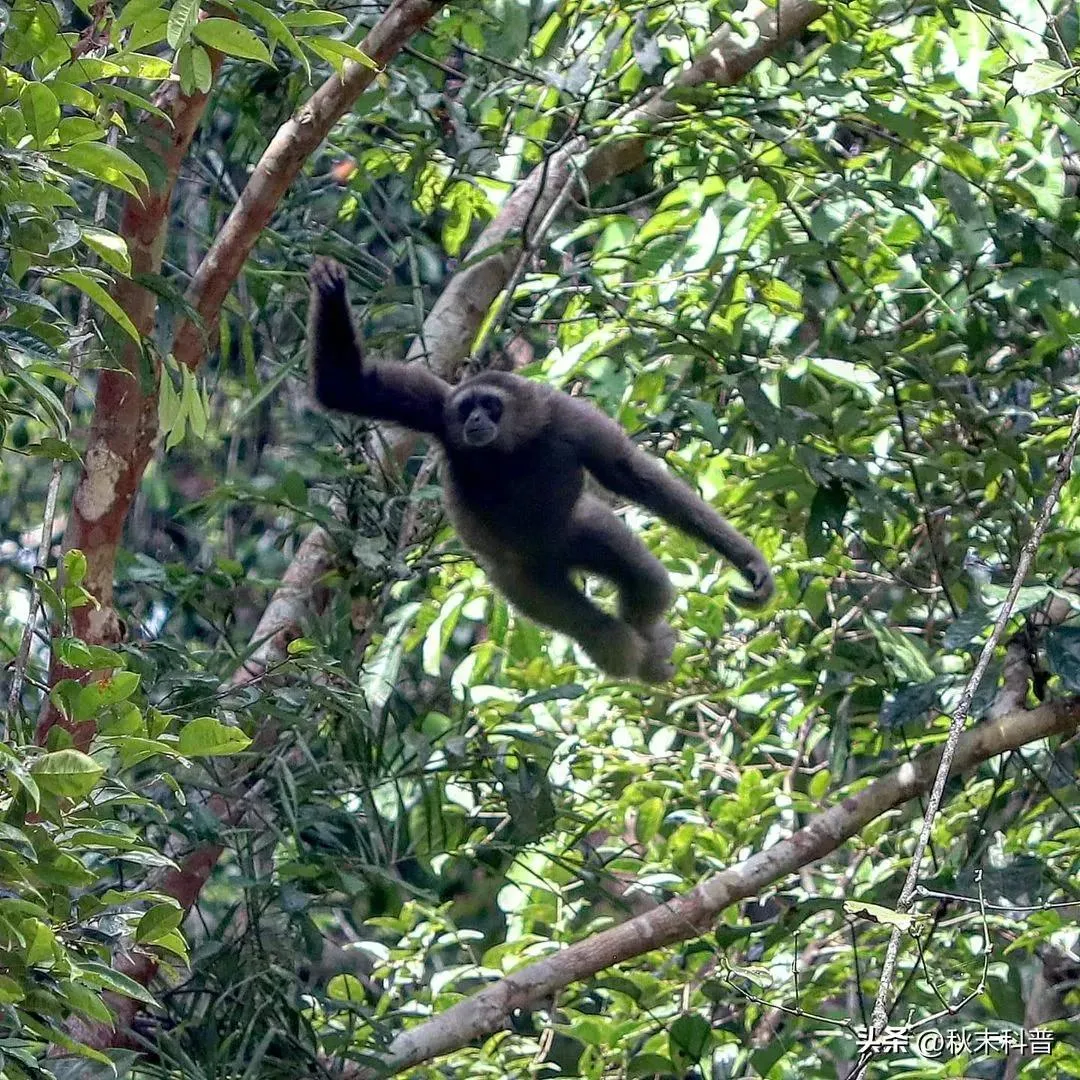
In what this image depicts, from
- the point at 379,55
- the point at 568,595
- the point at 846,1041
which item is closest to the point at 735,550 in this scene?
the point at 568,595

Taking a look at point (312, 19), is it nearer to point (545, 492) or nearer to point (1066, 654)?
point (545, 492)

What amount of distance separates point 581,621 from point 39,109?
2.81 metres

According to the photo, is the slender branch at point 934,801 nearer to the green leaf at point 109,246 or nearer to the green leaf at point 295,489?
the green leaf at point 109,246

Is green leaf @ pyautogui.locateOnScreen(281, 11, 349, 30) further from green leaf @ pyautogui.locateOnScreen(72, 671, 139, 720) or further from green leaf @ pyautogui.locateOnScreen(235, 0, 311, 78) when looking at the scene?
green leaf @ pyautogui.locateOnScreen(72, 671, 139, 720)

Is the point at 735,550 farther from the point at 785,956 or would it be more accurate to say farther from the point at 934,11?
the point at 934,11

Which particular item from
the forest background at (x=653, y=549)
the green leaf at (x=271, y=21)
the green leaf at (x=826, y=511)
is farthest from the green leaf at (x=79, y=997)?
the green leaf at (x=826, y=511)

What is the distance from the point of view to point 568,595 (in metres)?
4.79

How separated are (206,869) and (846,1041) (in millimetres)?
2045

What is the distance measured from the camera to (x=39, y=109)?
2.29 metres

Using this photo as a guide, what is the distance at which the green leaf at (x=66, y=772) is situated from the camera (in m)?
2.02

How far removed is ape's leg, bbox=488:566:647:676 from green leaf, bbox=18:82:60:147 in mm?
2564

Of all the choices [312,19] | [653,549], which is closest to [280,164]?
[312,19]

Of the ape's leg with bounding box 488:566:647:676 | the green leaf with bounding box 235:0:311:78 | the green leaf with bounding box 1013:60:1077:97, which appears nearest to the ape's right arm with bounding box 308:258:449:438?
the ape's leg with bounding box 488:566:647:676

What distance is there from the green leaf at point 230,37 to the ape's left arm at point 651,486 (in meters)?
2.28
